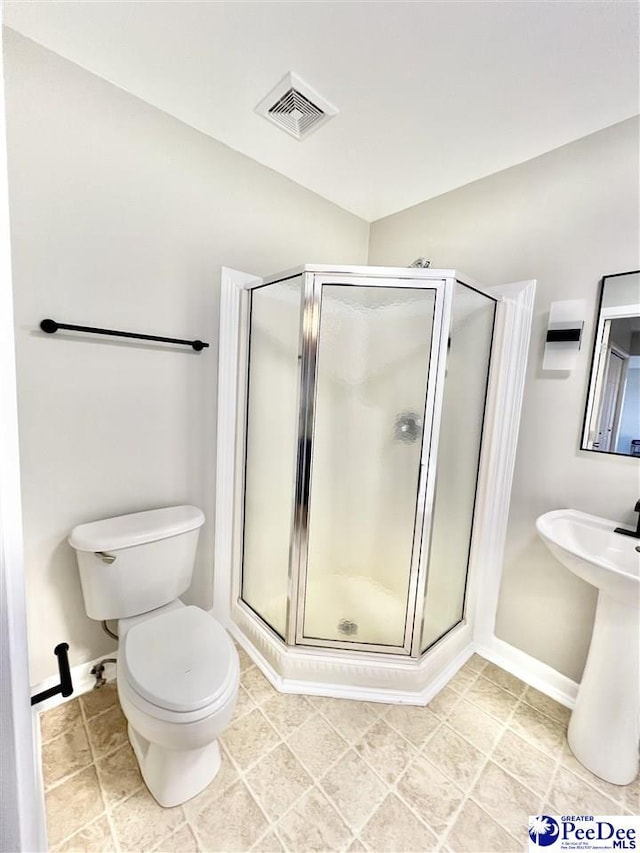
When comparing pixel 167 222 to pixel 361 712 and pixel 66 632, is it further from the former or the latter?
pixel 361 712

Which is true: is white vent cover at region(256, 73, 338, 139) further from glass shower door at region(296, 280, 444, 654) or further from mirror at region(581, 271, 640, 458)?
mirror at region(581, 271, 640, 458)

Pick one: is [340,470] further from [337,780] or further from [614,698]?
[614,698]

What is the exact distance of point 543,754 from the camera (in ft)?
4.66

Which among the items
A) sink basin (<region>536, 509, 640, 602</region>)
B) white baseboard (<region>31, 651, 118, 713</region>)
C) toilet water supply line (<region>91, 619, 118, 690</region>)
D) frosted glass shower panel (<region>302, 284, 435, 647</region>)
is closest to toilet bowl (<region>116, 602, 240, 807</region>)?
toilet water supply line (<region>91, 619, 118, 690</region>)

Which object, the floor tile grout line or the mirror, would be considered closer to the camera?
the floor tile grout line

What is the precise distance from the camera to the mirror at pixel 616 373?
1442 millimetres

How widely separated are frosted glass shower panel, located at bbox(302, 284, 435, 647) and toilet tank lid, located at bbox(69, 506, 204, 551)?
0.56 meters

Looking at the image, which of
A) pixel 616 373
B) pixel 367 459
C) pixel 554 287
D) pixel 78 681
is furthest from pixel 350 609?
pixel 554 287

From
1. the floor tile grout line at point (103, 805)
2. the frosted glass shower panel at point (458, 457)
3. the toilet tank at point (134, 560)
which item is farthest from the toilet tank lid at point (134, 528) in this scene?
the frosted glass shower panel at point (458, 457)

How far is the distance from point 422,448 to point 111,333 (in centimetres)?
135

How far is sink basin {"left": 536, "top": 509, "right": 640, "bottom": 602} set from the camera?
121 centimetres

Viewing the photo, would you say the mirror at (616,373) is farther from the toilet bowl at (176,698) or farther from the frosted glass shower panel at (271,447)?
the toilet bowl at (176,698)

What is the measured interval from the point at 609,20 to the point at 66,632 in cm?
278

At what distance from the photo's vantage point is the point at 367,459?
2131 mm
